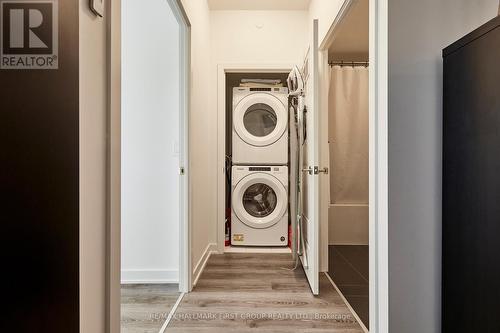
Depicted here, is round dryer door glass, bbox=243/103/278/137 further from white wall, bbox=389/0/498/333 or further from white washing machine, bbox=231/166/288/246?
white wall, bbox=389/0/498/333

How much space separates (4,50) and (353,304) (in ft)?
7.38

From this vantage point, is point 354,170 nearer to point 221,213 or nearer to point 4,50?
point 221,213

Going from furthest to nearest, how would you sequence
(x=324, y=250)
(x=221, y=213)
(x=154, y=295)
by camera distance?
1. (x=221, y=213)
2. (x=324, y=250)
3. (x=154, y=295)

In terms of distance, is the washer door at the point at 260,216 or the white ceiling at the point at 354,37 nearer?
the white ceiling at the point at 354,37

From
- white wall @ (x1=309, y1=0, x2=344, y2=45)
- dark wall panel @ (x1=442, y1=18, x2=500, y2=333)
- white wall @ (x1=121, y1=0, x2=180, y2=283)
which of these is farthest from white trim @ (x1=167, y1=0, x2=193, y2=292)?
dark wall panel @ (x1=442, y1=18, x2=500, y2=333)

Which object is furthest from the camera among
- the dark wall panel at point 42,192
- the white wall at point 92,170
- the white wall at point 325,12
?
the white wall at point 325,12

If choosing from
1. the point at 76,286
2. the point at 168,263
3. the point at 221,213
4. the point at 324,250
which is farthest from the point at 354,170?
the point at 76,286

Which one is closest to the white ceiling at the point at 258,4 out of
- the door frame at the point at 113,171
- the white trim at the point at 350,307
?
the door frame at the point at 113,171

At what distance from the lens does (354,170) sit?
3.77m

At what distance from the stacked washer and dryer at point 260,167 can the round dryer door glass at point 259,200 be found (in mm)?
88

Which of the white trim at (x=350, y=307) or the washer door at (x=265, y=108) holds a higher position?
the washer door at (x=265, y=108)

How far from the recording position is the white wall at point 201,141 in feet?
8.14

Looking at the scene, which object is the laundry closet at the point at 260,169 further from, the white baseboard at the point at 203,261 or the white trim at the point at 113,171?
the white trim at the point at 113,171

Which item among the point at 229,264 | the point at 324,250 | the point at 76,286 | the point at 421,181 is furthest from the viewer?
the point at 229,264
